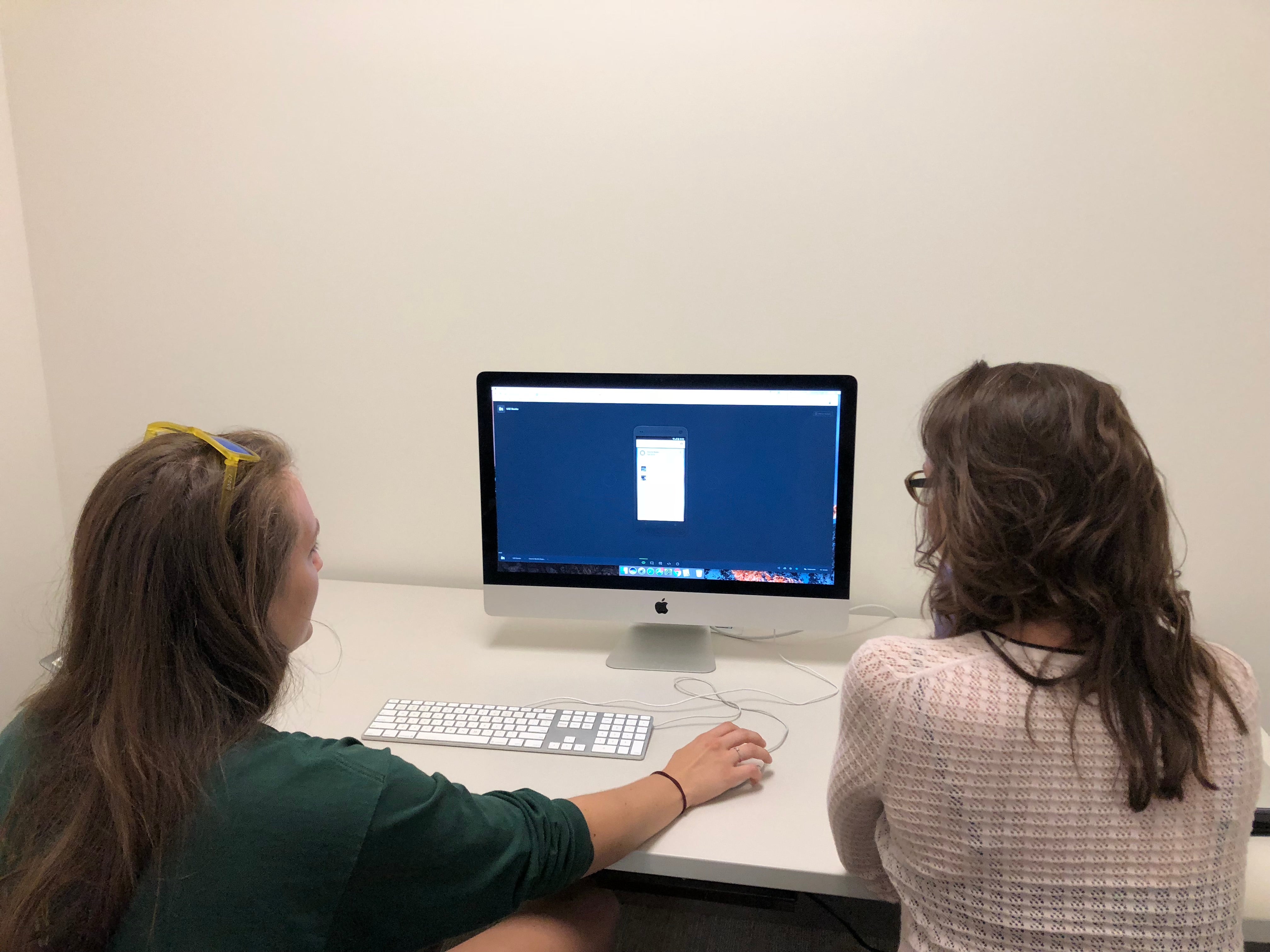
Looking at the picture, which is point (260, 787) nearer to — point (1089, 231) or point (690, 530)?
point (690, 530)

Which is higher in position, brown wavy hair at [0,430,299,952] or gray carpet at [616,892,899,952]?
brown wavy hair at [0,430,299,952]

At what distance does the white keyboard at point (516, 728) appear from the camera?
125 cm

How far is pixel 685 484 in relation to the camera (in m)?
1.48

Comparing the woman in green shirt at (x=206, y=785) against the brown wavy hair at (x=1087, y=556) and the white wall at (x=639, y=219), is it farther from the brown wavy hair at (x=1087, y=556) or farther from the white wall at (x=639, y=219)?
the white wall at (x=639, y=219)

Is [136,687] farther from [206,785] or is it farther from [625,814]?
[625,814]

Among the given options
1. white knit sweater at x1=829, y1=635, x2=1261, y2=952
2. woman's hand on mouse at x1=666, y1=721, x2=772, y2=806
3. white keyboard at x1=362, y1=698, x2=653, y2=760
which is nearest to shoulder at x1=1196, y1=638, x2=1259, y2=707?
white knit sweater at x1=829, y1=635, x2=1261, y2=952

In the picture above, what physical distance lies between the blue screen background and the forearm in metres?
0.50

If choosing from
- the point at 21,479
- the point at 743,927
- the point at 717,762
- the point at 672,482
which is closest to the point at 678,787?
the point at 717,762

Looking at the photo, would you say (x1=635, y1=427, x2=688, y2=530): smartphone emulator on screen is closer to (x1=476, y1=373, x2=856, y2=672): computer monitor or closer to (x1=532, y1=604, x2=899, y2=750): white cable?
(x1=476, y1=373, x2=856, y2=672): computer monitor

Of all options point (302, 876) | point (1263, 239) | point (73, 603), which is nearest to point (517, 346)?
point (73, 603)

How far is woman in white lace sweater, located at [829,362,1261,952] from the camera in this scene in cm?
84

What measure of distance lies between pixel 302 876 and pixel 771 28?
1549 millimetres

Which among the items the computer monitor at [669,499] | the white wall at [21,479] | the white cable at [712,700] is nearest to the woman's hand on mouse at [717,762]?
the white cable at [712,700]

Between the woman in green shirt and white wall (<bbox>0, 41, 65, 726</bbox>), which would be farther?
white wall (<bbox>0, 41, 65, 726</bbox>)
